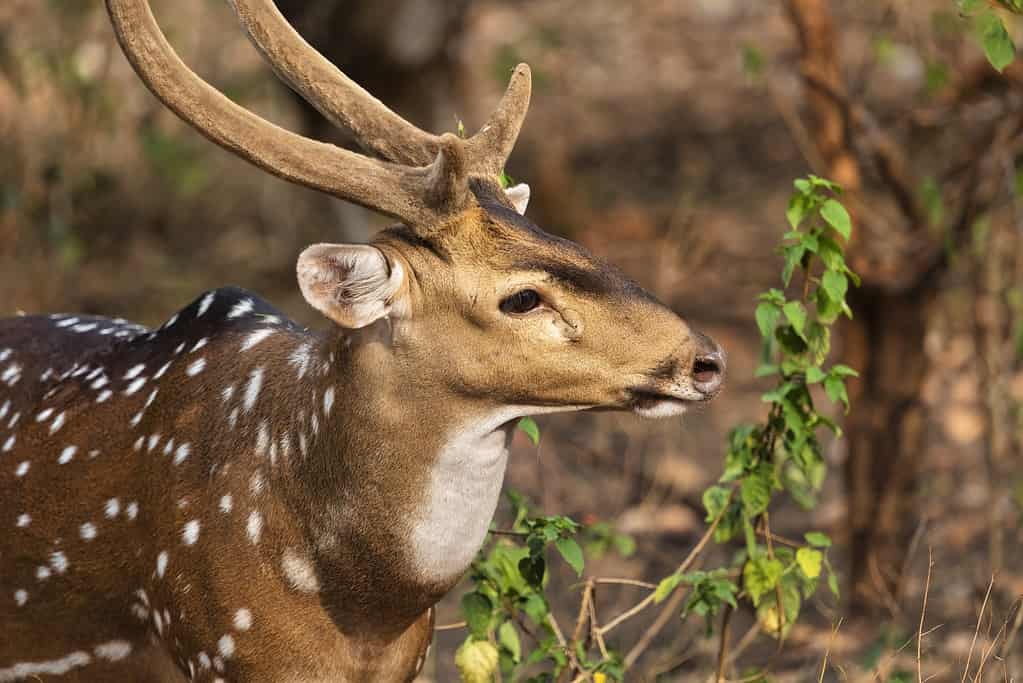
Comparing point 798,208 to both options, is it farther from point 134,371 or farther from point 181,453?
point 134,371

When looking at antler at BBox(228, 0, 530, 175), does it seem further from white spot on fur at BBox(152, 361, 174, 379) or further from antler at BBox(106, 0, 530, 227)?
white spot on fur at BBox(152, 361, 174, 379)

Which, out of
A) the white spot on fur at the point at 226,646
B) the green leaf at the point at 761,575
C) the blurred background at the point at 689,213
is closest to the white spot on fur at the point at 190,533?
the white spot on fur at the point at 226,646

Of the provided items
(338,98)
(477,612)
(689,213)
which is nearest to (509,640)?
(477,612)

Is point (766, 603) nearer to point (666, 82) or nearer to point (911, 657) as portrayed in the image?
point (911, 657)

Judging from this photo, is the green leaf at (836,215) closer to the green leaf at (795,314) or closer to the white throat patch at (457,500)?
the green leaf at (795,314)

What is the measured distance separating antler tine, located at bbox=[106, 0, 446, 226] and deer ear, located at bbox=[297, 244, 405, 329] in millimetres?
134

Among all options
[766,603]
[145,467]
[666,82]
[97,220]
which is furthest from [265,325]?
[666,82]

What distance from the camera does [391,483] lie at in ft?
11.6

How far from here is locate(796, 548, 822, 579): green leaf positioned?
4199 mm

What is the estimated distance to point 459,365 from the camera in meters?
3.45

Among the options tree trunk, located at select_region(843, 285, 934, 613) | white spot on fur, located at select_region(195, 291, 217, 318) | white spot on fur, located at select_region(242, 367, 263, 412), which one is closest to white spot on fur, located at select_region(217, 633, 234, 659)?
white spot on fur, located at select_region(242, 367, 263, 412)

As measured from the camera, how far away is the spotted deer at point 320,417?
3.43 m

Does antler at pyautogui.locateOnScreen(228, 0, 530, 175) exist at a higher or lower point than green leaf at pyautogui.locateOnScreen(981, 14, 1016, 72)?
lower

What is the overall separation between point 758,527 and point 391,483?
1.42 meters
